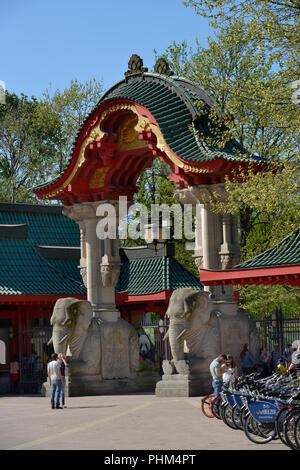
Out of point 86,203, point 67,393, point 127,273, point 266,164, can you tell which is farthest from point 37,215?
point 266,164

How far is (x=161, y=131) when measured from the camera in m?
28.5

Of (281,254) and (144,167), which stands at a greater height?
(144,167)

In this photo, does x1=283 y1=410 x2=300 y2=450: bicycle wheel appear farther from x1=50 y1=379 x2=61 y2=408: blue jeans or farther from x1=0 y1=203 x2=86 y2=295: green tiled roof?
x1=0 y1=203 x2=86 y2=295: green tiled roof

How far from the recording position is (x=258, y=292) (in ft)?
123

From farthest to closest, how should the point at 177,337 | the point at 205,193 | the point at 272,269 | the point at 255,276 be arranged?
the point at 205,193 < the point at 177,337 < the point at 255,276 < the point at 272,269

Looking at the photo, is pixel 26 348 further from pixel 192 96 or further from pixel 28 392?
pixel 192 96

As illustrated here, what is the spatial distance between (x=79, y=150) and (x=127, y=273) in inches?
371

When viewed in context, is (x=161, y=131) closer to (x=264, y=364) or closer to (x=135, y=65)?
(x=135, y=65)

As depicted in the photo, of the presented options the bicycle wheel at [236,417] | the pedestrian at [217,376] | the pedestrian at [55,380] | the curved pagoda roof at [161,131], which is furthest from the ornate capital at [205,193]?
the bicycle wheel at [236,417]

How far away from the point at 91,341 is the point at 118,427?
10.9 metres

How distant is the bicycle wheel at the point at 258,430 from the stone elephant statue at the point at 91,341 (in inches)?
543

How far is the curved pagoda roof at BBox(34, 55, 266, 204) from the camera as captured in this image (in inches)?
1091

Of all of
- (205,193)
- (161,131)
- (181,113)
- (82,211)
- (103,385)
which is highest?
(181,113)

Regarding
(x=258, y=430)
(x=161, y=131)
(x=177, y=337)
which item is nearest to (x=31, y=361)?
(x=177, y=337)
